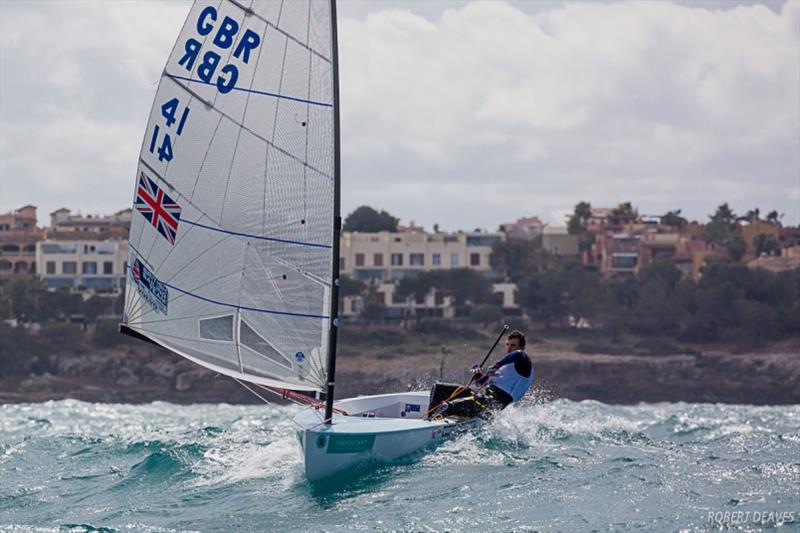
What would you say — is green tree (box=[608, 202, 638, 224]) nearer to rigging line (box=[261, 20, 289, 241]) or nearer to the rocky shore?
the rocky shore

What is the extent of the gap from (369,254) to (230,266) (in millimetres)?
71582

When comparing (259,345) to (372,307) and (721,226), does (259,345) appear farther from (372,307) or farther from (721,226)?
(721,226)

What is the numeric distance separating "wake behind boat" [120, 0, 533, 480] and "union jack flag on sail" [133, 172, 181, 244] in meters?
0.02

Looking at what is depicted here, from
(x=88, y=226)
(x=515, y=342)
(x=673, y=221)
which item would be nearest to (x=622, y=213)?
(x=673, y=221)

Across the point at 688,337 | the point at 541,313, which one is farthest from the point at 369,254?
the point at 688,337

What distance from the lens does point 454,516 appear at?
553 inches

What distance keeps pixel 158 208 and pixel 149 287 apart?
1.00m

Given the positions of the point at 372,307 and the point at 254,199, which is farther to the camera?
the point at 372,307

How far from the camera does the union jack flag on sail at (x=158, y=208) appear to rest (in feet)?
55.6

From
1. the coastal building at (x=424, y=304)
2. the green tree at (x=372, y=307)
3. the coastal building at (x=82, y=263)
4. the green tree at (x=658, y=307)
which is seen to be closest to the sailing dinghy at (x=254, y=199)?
the green tree at (x=658, y=307)

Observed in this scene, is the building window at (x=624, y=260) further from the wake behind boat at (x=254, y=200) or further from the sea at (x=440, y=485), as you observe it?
the wake behind boat at (x=254, y=200)

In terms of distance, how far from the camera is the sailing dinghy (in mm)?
16578

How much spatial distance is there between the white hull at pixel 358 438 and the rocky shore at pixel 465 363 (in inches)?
1907

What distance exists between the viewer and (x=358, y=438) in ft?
53.4
